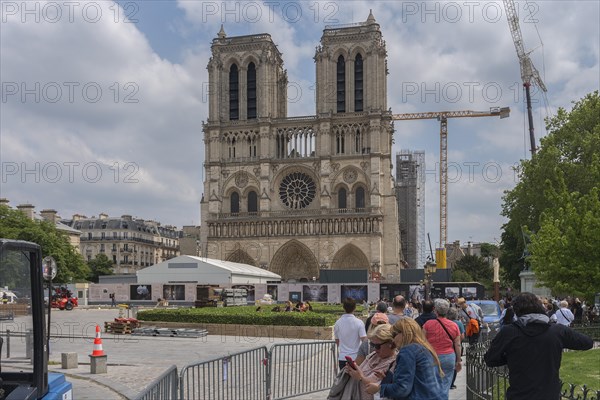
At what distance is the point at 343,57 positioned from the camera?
70.9 meters

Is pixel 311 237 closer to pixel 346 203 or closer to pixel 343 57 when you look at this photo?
pixel 346 203

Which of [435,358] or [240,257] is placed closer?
[435,358]

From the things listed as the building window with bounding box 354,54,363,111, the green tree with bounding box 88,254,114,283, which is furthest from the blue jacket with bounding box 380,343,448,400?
→ the green tree with bounding box 88,254,114,283

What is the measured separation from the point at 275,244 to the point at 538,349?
63917 millimetres

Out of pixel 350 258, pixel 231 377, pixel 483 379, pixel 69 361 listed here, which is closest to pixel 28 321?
pixel 231 377

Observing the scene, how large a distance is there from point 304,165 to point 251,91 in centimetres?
1025

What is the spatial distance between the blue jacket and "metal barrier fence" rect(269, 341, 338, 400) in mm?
5608

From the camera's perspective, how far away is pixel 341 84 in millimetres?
70875

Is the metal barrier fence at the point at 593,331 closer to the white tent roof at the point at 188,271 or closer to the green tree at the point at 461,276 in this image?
the white tent roof at the point at 188,271

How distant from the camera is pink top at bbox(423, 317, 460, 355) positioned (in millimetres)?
7969

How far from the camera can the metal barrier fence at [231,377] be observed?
804 cm

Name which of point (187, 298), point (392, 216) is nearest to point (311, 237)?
point (392, 216)

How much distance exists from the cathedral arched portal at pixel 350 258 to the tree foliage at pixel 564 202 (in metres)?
16.2

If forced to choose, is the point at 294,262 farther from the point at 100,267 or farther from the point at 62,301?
the point at 62,301
